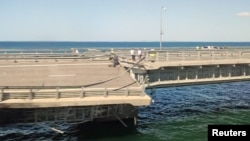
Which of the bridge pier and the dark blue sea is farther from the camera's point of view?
the dark blue sea

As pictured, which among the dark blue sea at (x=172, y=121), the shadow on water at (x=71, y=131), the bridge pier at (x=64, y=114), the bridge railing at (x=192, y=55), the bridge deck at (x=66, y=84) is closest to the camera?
A: the bridge deck at (x=66, y=84)

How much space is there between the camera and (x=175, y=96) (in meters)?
47.1

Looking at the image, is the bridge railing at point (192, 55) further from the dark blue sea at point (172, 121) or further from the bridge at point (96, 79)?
the dark blue sea at point (172, 121)

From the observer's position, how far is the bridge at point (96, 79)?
24094 mm

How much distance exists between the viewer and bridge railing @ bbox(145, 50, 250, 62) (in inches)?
1271

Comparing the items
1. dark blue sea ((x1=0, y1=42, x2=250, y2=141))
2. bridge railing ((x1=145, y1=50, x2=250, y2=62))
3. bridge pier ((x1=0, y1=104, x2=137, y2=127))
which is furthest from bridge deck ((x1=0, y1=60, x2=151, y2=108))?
dark blue sea ((x1=0, y1=42, x2=250, y2=141))

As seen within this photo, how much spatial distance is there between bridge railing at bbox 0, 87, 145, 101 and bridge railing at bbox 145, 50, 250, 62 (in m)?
7.25

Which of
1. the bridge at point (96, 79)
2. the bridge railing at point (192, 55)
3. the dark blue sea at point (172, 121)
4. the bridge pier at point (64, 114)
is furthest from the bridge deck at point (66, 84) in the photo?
the dark blue sea at point (172, 121)

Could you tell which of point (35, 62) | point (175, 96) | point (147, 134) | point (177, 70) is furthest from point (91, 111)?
point (175, 96)

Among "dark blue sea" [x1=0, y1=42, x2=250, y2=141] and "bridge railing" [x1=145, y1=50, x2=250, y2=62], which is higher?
"bridge railing" [x1=145, y1=50, x2=250, y2=62]

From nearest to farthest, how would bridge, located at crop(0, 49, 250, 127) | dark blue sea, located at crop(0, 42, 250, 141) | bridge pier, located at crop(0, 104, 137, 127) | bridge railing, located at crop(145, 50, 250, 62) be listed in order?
bridge, located at crop(0, 49, 250, 127)
bridge pier, located at crop(0, 104, 137, 127)
dark blue sea, located at crop(0, 42, 250, 141)
bridge railing, located at crop(145, 50, 250, 62)

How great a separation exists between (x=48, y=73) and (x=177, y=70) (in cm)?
1188

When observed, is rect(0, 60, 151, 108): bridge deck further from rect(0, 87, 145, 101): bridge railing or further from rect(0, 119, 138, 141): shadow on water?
rect(0, 119, 138, 141): shadow on water

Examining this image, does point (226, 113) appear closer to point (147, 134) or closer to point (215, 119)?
point (215, 119)
